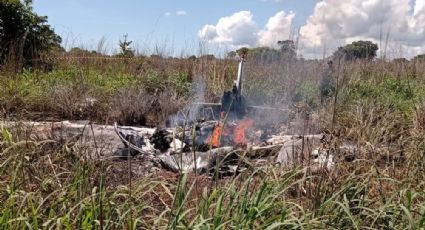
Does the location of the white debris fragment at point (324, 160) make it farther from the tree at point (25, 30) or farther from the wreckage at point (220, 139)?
the tree at point (25, 30)

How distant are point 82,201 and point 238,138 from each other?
3.38 m

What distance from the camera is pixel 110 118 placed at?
6.81 metres

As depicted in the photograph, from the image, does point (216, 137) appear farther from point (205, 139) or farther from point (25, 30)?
point (25, 30)

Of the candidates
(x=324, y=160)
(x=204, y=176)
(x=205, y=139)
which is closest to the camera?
(x=204, y=176)

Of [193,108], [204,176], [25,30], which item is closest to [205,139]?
[193,108]

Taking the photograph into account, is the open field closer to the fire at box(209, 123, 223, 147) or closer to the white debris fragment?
the white debris fragment

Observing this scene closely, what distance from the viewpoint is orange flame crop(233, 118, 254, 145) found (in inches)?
221

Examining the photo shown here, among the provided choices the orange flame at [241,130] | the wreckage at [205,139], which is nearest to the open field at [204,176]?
the wreckage at [205,139]

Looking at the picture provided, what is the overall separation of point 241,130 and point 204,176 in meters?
2.44

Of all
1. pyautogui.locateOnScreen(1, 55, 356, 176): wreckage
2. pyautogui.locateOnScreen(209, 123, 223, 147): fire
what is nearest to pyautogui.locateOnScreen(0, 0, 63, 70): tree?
pyautogui.locateOnScreen(1, 55, 356, 176): wreckage

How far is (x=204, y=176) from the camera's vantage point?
342cm

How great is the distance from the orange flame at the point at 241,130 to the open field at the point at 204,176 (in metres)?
0.76

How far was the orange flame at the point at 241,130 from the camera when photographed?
5.60m

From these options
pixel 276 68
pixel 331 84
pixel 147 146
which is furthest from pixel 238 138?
pixel 276 68
